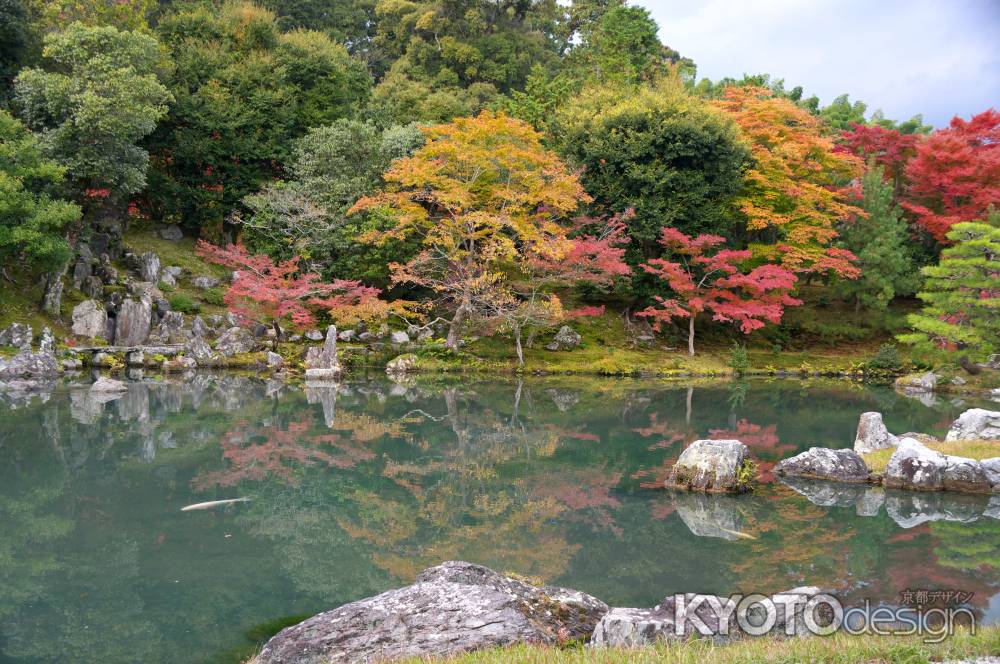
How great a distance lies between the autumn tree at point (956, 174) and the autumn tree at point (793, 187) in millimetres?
2383

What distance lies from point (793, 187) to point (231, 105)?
1745 centimetres

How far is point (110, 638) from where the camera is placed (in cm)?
447

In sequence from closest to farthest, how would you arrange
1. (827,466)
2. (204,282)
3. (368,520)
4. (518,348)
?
(368,520)
(827,466)
(518,348)
(204,282)

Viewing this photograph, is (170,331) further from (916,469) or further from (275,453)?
(916,469)

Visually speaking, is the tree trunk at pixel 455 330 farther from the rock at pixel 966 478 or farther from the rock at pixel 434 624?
the rock at pixel 434 624

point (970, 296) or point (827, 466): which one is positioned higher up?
point (970, 296)

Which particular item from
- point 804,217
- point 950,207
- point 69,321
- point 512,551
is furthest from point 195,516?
point 950,207

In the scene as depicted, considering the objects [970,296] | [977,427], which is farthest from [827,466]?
[970,296]

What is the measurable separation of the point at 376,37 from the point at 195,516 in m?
31.9

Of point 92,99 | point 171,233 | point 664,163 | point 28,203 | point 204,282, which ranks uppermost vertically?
point 92,99

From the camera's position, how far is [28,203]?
1543 centimetres

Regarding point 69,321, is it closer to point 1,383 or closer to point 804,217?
point 1,383

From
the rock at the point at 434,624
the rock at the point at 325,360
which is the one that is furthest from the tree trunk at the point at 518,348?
the rock at the point at 434,624

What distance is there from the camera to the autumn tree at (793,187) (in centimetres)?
2048
